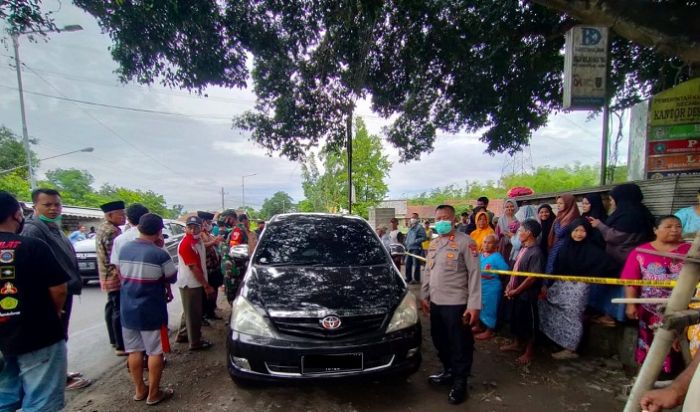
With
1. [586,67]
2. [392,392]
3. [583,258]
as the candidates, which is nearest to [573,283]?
[583,258]

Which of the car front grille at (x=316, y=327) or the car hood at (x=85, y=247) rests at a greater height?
the car front grille at (x=316, y=327)

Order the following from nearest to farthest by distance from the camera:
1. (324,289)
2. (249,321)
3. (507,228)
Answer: (249,321) < (324,289) < (507,228)

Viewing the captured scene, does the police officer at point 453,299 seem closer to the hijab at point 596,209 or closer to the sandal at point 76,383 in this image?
the hijab at point 596,209

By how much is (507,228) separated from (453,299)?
2972 millimetres

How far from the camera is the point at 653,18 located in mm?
4152

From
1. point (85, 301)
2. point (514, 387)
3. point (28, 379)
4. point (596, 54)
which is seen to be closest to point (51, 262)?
point (28, 379)

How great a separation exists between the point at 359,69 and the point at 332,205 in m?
23.7

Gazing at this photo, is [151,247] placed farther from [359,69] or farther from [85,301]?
[359,69]

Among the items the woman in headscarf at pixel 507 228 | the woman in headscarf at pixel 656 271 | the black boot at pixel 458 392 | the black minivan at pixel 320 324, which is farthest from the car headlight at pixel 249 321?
the woman in headscarf at pixel 507 228

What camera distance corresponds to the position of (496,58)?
7371 mm

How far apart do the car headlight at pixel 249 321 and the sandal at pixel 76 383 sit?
73.6 inches

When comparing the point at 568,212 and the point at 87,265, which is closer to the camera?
the point at 568,212

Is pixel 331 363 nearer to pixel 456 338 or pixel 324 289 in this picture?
pixel 324 289

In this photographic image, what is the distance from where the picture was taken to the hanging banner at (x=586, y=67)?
16.3ft
